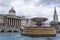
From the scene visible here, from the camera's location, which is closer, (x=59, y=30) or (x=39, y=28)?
(x=39, y=28)

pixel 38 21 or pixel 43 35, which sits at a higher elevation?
pixel 38 21

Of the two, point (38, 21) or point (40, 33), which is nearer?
point (40, 33)

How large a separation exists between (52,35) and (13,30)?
47.0 m

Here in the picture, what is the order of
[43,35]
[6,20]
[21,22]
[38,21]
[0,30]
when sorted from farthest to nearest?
[21,22] < [6,20] < [0,30] < [38,21] < [43,35]

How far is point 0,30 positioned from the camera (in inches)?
3223

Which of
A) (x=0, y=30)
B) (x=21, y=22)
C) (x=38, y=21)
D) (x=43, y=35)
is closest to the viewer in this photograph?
(x=43, y=35)

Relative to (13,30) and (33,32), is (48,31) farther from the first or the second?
(13,30)

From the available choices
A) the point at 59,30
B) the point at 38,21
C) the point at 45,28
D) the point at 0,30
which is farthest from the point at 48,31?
the point at 59,30

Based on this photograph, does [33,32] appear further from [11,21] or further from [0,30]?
[11,21]

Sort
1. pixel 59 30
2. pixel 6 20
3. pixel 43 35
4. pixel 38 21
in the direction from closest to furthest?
pixel 43 35, pixel 38 21, pixel 59 30, pixel 6 20

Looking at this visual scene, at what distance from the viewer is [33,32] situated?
3950 cm

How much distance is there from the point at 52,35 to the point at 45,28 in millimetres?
2242

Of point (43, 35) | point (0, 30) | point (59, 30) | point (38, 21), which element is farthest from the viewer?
point (59, 30)

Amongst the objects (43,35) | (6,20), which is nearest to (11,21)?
(6,20)
